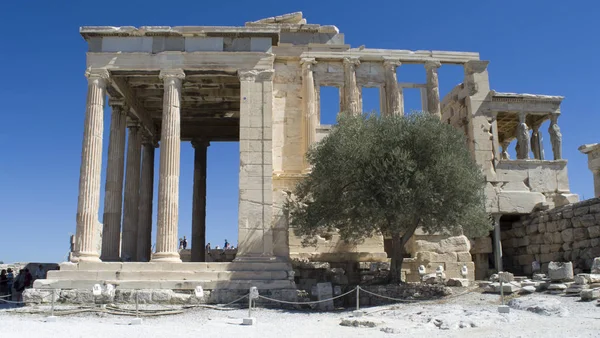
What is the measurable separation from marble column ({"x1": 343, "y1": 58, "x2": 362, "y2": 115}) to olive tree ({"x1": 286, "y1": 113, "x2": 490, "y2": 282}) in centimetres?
509

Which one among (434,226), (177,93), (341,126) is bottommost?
(434,226)

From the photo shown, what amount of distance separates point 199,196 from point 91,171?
867 cm

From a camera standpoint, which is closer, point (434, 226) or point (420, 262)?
point (434, 226)

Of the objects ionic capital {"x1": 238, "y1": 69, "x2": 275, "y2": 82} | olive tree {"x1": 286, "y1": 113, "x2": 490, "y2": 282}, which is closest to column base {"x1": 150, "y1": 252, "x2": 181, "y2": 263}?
olive tree {"x1": 286, "y1": 113, "x2": 490, "y2": 282}

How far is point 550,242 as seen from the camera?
794 inches

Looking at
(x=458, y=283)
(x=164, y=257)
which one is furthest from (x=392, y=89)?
(x=164, y=257)

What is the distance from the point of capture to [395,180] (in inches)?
596

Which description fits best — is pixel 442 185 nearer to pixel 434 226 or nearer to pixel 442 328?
pixel 434 226

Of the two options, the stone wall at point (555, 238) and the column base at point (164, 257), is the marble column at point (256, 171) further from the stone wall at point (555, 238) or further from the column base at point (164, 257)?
the stone wall at point (555, 238)

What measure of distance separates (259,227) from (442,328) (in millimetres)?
7025

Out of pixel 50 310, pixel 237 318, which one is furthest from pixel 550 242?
pixel 50 310

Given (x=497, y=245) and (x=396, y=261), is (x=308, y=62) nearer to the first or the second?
(x=396, y=261)

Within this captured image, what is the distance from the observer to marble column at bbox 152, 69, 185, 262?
645 inches

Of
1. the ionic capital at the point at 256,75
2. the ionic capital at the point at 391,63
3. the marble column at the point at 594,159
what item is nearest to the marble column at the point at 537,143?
the marble column at the point at 594,159
